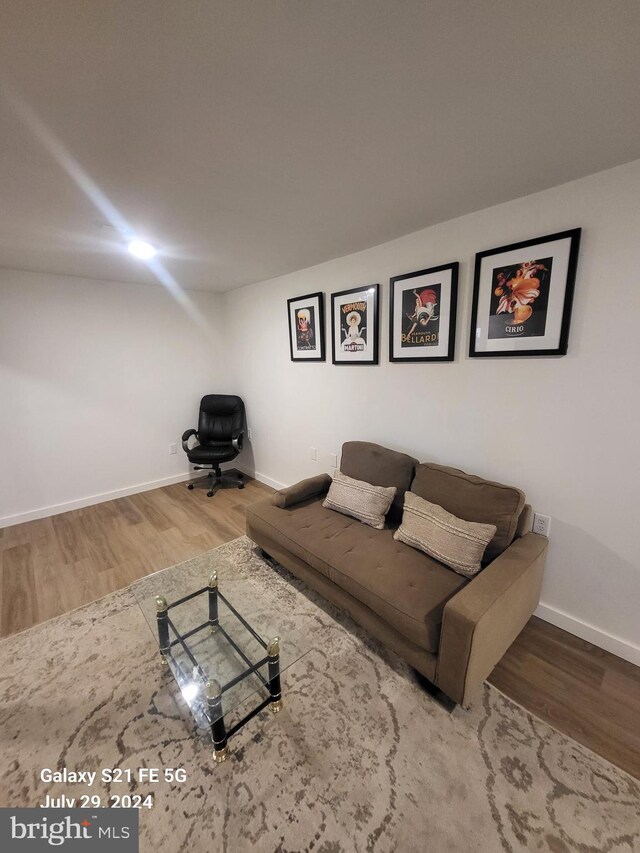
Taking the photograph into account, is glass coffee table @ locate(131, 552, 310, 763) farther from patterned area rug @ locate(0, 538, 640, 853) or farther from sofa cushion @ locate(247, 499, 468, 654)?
sofa cushion @ locate(247, 499, 468, 654)

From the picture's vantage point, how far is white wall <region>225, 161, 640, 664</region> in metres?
1.52

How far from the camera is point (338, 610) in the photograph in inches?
78.5

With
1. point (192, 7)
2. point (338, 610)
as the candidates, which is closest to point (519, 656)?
point (338, 610)

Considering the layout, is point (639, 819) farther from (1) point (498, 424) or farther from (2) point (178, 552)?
(2) point (178, 552)

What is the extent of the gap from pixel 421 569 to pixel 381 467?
0.76 m

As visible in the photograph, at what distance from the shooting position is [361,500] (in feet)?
7.11

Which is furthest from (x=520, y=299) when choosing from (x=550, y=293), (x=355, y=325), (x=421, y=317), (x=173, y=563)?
(x=173, y=563)

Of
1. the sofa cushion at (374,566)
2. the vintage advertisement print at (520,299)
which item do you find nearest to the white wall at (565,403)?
the vintage advertisement print at (520,299)

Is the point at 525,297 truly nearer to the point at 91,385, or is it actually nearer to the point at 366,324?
the point at 366,324

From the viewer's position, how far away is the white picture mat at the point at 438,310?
2.04m

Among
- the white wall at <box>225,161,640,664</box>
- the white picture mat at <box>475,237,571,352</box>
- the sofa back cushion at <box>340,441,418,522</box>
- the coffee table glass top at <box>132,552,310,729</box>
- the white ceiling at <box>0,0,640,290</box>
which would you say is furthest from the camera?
the sofa back cushion at <box>340,441,418,522</box>

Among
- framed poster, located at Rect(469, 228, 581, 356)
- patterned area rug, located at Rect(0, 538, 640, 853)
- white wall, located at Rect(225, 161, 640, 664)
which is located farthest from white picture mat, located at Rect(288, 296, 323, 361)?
patterned area rug, located at Rect(0, 538, 640, 853)

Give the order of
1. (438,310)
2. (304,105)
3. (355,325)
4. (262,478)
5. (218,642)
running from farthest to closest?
(262,478), (355,325), (438,310), (218,642), (304,105)

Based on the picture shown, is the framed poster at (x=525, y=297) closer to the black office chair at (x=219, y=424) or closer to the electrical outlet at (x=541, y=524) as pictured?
the electrical outlet at (x=541, y=524)
